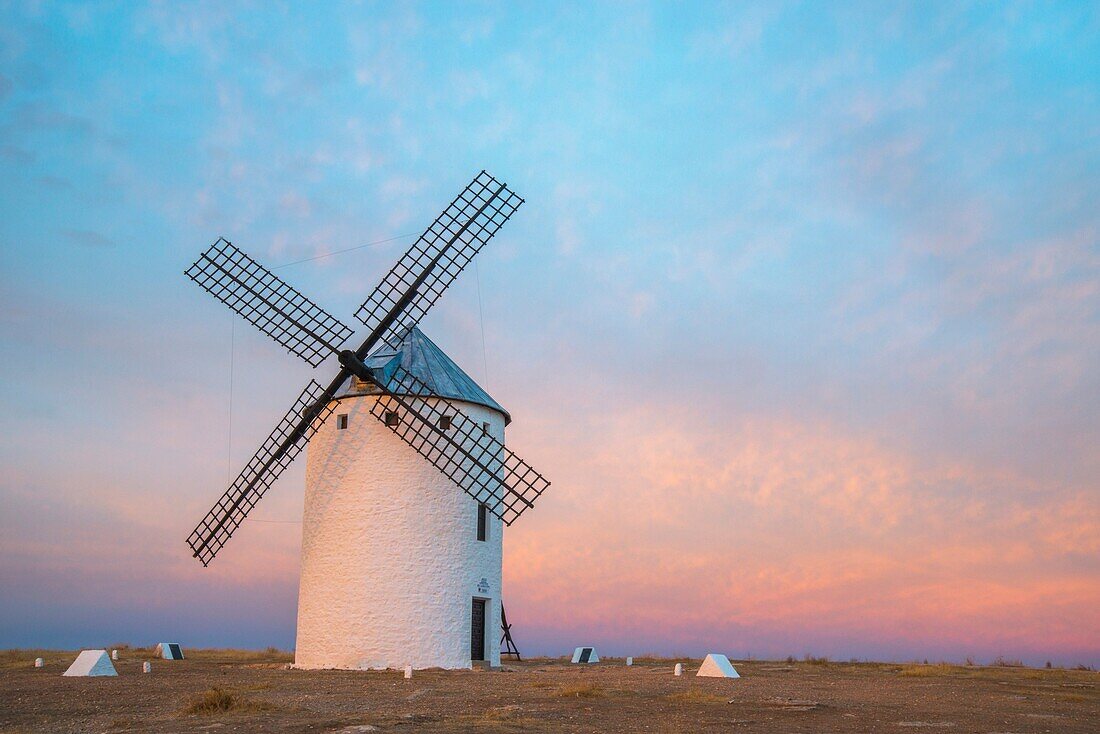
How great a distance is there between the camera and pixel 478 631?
90.3 ft

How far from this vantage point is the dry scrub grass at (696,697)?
17.0 metres

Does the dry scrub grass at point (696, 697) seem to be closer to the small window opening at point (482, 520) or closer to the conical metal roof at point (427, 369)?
the small window opening at point (482, 520)

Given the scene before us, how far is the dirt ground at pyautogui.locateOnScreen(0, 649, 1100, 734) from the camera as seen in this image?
13.9 m

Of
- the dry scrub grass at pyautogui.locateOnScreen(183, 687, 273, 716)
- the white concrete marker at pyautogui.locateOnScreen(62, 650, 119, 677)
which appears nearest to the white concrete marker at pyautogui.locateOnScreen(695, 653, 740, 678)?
the dry scrub grass at pyautogui.locateOnScreen(183, 687, 273, 716)

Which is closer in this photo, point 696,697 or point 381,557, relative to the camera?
point 696,697

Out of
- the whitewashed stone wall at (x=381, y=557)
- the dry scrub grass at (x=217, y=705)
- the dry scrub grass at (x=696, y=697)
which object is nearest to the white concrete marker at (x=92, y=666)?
the whitewashed stone wall at (x=381, y=557)

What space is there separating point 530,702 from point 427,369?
41.3 feet

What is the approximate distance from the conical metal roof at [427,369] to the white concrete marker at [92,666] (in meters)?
8.96

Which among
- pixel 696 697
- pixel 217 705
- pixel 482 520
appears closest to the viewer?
pixel 217 705

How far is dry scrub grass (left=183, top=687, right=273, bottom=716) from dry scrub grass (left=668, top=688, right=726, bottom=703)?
23.1 ft

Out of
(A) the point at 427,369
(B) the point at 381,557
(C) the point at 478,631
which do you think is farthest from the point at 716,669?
(A) the point at 427,369

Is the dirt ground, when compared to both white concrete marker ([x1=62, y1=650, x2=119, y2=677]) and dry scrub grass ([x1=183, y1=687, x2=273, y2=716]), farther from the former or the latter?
white concrete marker ([x1=62, y1=650, x2=119, y2=677])

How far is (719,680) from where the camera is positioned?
2230 centimetres

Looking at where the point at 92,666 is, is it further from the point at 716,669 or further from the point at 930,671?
the point at 930,671
